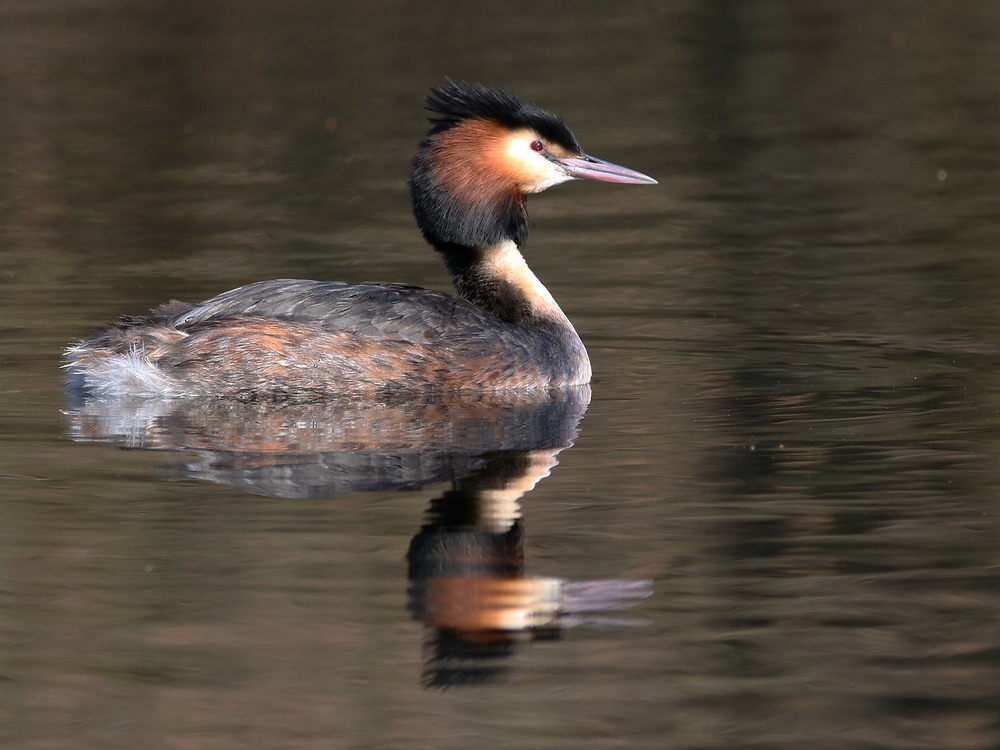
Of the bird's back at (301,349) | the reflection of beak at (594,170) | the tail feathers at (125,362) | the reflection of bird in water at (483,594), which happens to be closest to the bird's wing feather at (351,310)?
the bird's back at (301,349)

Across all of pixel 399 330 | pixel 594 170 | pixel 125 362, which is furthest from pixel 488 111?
pixel 125 362

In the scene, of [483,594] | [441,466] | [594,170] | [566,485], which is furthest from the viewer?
[594,170]

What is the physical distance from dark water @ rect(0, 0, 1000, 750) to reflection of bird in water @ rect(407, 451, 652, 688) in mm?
17

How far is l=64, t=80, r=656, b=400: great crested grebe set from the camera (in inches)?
357

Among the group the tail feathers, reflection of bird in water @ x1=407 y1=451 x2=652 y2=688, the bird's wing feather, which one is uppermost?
the bird's wing feather

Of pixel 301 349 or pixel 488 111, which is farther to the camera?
pixel 488 111

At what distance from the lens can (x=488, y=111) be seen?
9.82 metres

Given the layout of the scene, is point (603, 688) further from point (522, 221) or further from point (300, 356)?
point (522, 221)

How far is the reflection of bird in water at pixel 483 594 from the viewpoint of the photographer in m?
5.69

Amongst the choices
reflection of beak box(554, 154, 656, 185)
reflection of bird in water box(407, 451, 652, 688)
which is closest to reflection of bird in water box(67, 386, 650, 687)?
reflection of bird in water box(407, 451, 652, 688)

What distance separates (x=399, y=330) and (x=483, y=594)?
124 inches

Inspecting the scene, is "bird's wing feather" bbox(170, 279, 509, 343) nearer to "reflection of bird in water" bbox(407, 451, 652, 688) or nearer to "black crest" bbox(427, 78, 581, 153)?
"black crest" bbox(427, 78, 581, 153)

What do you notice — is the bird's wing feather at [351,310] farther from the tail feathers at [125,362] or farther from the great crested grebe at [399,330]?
the tail feathers at [125,362]

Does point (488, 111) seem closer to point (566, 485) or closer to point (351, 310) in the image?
point (351, 310)
